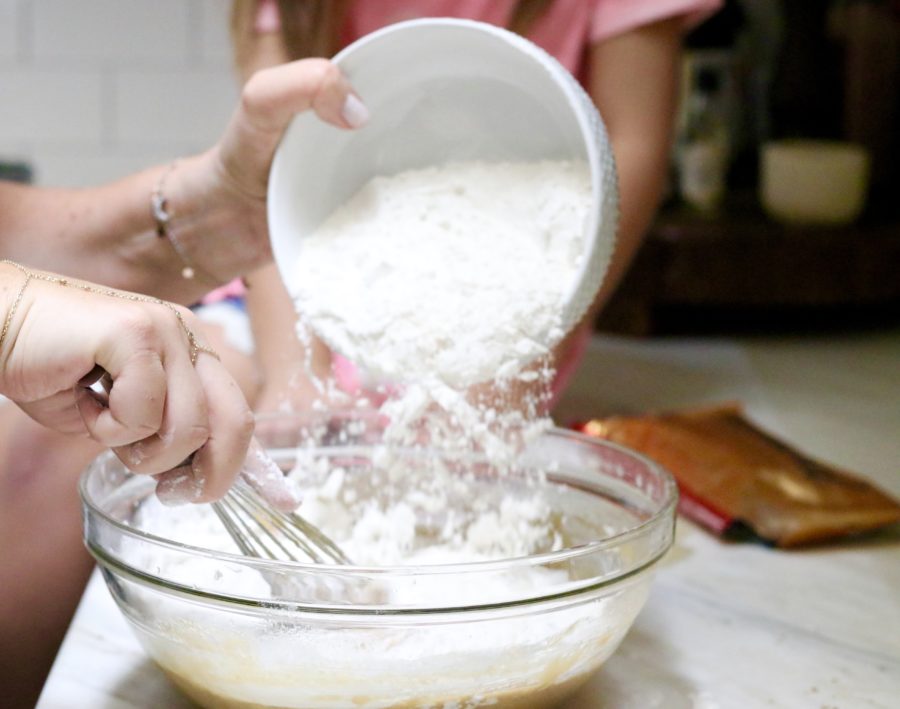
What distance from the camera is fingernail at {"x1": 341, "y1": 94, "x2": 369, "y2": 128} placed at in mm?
574

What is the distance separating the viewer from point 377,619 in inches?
16.1

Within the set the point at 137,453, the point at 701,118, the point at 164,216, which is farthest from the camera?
the point at 701,118

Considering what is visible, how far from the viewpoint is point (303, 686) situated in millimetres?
422

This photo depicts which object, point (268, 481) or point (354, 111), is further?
point (354, 111)

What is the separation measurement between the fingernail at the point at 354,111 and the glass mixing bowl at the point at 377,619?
26 centimetres

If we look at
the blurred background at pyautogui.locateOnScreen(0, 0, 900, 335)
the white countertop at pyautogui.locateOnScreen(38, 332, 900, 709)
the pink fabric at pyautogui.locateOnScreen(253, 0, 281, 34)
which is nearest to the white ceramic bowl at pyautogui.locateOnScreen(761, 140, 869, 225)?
the blurred background at pyautogui.locateOnScreen(0, 0, 900, 335)

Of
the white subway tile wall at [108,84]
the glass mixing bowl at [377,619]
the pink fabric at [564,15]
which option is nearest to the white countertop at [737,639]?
the glass mixing bowl at [377,619]

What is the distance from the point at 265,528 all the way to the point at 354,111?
0.83ft

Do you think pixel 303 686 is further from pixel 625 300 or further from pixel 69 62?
pixel 69 62

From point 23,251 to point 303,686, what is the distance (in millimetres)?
473

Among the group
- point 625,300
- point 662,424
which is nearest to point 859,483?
point 662,424

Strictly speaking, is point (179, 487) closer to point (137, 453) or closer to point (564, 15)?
point (137, 453)

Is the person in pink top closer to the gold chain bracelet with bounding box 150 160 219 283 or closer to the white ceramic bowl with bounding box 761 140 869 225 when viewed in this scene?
the gold chain bracelet with bounding box 150 160 219 283

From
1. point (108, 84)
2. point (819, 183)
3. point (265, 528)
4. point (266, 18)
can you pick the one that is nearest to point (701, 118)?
point (819, 183)
